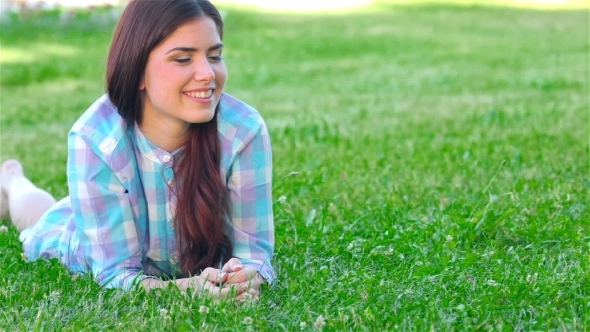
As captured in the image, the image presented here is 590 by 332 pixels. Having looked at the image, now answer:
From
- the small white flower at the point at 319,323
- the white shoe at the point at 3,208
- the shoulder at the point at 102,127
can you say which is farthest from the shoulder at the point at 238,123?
the white shoe at the point at 3,208

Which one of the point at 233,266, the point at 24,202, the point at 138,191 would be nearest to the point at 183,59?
the point at 138,191

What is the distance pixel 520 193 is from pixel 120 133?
2.19m

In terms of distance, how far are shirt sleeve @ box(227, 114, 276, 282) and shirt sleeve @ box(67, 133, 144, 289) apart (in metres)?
0.38

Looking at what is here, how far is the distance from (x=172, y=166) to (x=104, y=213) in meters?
0.30

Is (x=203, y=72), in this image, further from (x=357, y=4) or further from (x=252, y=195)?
(x=357, y=4)

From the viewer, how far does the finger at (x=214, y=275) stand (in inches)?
135

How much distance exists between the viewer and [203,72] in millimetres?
3371

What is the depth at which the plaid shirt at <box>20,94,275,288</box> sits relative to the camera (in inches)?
138

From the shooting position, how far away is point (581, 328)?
3045 mm

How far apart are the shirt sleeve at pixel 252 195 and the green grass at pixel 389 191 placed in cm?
15

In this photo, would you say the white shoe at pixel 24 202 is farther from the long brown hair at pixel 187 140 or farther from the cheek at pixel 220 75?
the cheek at pixel 220 75

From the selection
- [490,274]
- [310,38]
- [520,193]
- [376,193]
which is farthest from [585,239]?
[310,38]

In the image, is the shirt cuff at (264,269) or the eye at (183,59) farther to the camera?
the shirt cuff at (264,269)

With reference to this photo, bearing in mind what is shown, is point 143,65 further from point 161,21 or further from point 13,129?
point 13,129
